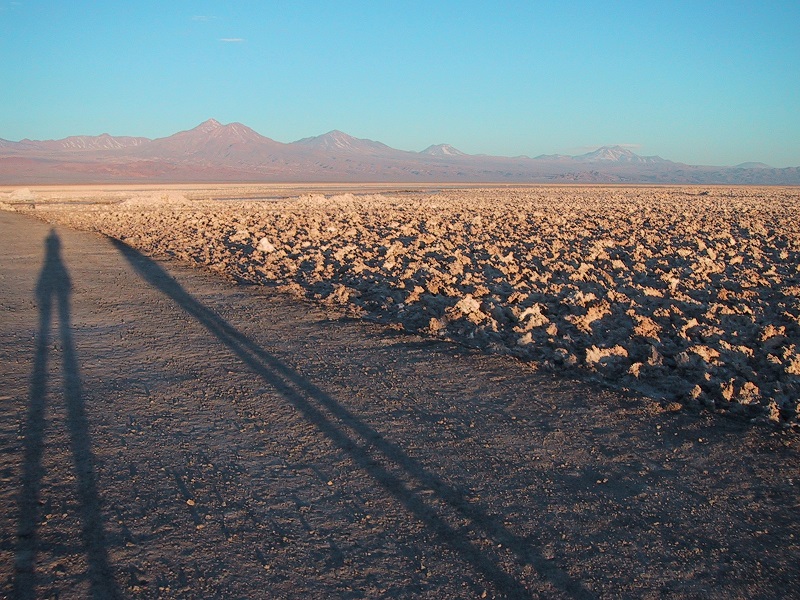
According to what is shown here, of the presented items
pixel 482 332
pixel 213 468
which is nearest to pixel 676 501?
pixel 213 468

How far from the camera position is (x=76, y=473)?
13.2 feet

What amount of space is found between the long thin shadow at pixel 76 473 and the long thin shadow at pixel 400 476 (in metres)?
1.46

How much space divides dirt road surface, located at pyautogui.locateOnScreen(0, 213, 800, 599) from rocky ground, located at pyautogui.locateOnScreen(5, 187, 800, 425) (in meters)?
0.68

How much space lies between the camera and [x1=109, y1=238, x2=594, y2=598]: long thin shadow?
3145 mm

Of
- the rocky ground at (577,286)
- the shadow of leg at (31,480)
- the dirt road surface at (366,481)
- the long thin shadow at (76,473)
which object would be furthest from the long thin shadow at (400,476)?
the rocky ground at (577,286)

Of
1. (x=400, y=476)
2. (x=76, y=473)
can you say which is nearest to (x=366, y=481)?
(x=400, y=476)

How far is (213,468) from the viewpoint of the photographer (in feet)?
13.6

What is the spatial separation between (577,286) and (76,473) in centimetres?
752

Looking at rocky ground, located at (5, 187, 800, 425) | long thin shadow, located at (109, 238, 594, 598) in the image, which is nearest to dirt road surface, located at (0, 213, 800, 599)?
long thin shadow, located at (109, 238, 594, 598)

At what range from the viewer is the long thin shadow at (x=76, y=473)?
10.0 ft

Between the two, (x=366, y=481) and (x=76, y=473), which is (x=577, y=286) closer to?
(x=366, y=481)

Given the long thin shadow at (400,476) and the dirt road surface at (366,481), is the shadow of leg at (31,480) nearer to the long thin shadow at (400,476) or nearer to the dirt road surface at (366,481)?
the dirt road surface at (366,481)

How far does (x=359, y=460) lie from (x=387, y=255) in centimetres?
907

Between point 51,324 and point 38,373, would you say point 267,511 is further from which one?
point 51,324
